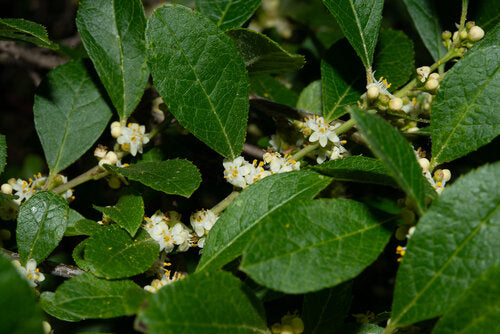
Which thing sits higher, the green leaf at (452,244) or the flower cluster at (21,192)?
the green leaf at (452,244)

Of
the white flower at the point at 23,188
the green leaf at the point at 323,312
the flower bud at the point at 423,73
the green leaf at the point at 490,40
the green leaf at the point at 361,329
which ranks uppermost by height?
the green leaf at the point at 490,40

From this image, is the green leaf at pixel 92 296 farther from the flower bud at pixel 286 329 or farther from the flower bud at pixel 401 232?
the flower bud at pixel 401 232

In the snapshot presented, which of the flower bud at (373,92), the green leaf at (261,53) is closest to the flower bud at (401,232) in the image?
the flower bud at (373,92)

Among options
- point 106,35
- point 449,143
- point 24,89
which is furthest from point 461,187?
point 24,89

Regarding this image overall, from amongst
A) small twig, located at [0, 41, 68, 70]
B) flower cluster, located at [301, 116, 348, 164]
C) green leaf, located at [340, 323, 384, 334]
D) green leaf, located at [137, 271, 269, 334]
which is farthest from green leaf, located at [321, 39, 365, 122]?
small twig, located at [0, 41, 68, 70]

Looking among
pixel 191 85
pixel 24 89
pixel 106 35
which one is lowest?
pixel 24 89

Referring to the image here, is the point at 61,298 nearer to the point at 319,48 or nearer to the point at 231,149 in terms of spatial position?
the point at 231,149
